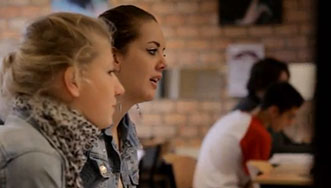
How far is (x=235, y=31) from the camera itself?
5.55 m

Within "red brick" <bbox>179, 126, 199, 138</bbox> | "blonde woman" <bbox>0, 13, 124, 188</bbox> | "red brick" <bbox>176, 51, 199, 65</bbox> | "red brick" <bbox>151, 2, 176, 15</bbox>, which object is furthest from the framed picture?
"blonde woman" <bbox>0, 13, 124, 188</bbox>

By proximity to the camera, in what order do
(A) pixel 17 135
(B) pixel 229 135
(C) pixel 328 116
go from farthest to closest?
(B) pixel 229 135 < (A) pixel 17 135 < (C) pixel 328 116

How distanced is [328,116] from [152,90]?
1289 mm

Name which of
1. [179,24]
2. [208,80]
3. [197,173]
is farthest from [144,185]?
[197,173]

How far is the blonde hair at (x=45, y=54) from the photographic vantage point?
1073 millimetres

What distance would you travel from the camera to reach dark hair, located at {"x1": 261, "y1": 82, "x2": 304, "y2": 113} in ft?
10.7

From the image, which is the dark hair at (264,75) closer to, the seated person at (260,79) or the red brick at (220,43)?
the seated person at (260,79)

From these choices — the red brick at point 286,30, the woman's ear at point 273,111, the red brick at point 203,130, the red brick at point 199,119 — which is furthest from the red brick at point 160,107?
the woman's ear at point 273,111

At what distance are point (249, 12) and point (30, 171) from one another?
474 cm

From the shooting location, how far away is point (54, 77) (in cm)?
108

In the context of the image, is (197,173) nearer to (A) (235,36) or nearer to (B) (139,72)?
(B) (139,72)

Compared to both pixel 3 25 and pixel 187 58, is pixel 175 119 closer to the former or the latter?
pixel 187 58

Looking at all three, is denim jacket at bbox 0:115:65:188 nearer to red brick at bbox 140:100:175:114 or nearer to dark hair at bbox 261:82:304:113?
dark hair at bbox 261:82:304:113

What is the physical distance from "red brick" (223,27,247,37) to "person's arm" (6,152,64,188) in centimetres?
470
